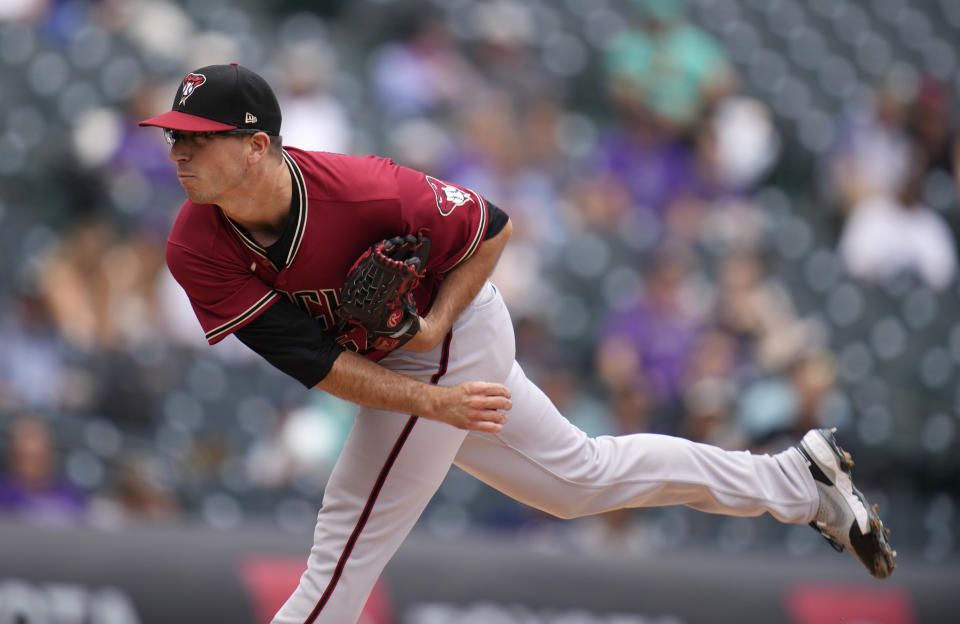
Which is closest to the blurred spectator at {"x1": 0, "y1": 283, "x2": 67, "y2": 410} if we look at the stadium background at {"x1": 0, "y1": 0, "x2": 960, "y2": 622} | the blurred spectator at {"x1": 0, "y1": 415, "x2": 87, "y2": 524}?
the stadium background at {"x1": 0, "y1": 0, "x2": 960, "y2": 622}

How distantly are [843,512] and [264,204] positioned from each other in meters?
1.83

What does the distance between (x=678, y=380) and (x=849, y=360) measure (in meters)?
1.39

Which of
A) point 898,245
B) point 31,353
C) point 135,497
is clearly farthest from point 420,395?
point 898,245

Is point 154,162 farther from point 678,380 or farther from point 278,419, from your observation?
point 678,380

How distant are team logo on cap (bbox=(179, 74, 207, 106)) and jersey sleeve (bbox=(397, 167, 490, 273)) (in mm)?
585

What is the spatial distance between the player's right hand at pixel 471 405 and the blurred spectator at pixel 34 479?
117 inches

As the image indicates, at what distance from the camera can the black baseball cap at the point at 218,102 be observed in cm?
298

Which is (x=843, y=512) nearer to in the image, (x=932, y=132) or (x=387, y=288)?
(x=387, y=288)

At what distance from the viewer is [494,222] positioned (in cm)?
352

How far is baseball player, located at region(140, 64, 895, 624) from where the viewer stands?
10.2 feet

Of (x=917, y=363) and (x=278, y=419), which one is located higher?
(x=278, y=419)

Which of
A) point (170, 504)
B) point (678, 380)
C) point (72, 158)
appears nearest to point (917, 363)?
point (678, 380)

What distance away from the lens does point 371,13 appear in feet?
28.2

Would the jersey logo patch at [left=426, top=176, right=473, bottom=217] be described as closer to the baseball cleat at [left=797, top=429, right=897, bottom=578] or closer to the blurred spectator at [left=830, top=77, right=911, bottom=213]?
the baseball cleat at [left=797, top=429, right=897, bottom=578]
